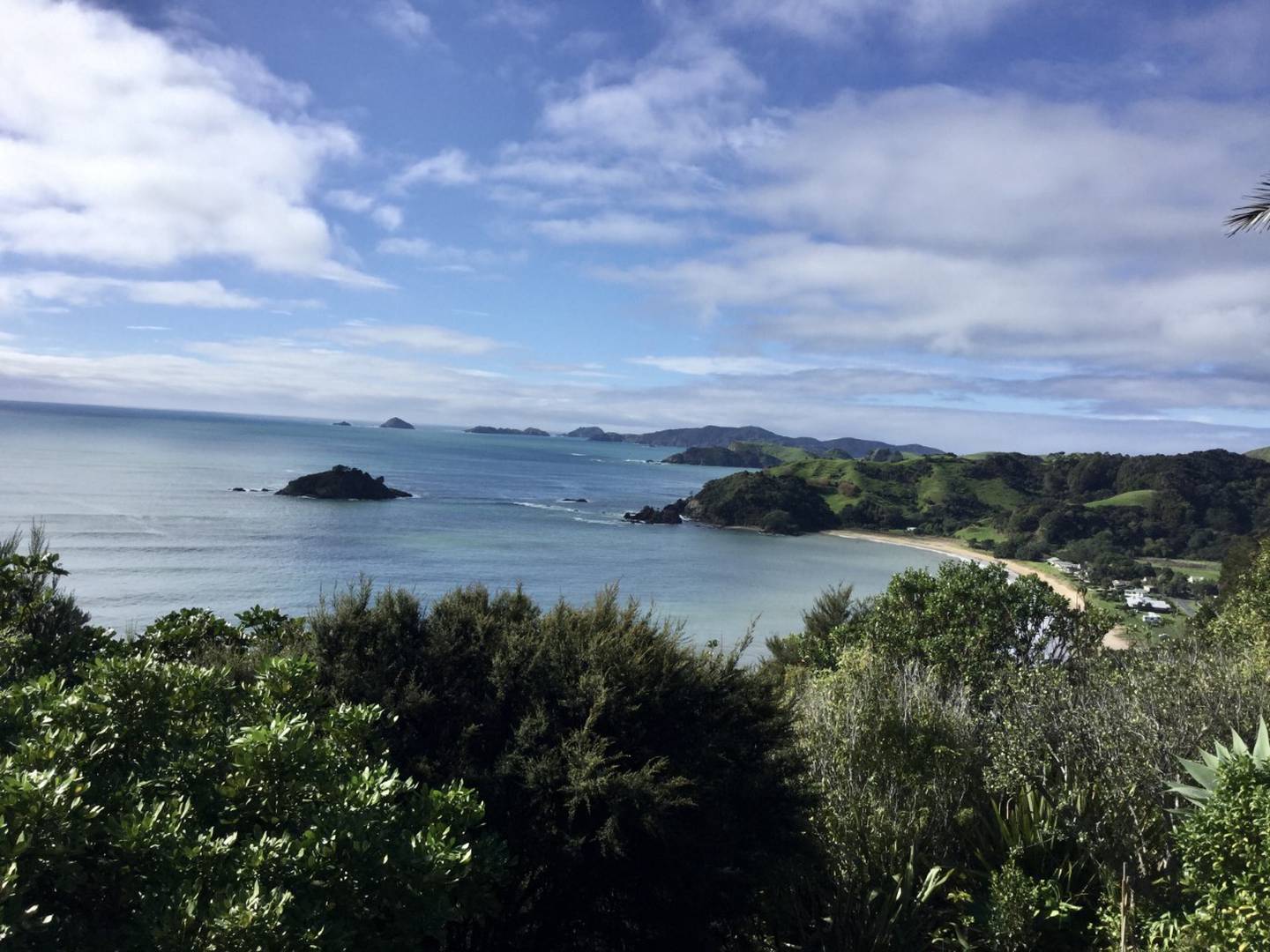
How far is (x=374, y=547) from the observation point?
6259 centimetres

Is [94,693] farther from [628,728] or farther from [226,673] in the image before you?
[628,728]

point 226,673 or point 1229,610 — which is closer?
point 226,673

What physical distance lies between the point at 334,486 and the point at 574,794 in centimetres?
8822

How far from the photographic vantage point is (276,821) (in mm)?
4625

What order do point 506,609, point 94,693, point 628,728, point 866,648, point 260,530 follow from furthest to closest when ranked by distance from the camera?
1. point 260,530
2. point 866,648
3. point 506,609
4. point 628,728
5. point 94,693

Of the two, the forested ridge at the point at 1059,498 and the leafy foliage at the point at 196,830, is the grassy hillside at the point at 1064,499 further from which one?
the leafy foliage at the point at 196,830

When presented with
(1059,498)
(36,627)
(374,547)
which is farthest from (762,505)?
(36,627)

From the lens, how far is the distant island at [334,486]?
88.8 m

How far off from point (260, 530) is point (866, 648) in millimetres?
59861

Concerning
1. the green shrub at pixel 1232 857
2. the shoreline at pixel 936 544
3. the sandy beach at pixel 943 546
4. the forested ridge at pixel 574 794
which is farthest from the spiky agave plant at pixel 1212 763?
the shoreline at pixel 936 544

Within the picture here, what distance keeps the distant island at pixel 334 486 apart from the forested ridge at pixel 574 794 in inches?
3126

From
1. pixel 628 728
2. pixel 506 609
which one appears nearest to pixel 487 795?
pixel 628 728

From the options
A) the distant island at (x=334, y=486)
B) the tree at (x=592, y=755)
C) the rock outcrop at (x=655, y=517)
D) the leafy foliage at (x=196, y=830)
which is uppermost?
the leafy foliage at (x=196, y=830)

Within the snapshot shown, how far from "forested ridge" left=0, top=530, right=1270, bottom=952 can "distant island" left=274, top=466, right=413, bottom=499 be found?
261 feet
